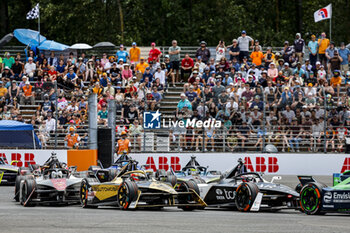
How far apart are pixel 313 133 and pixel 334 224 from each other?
14.1 meters

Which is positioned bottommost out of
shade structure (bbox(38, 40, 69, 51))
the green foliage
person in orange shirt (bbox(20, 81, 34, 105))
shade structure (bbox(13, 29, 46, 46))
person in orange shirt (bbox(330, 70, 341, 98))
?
person in orange shirt (bbox(20, 81, 34, 105))

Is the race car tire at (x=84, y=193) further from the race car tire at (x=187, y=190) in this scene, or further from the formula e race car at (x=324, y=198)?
the formula e race car at (x=324, y=198)

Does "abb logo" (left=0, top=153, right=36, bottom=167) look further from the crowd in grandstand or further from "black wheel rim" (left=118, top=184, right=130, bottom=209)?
"black wheel rim" (left=118, top=184, right=130, bottom=209)

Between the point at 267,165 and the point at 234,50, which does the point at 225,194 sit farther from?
the point at 234,50

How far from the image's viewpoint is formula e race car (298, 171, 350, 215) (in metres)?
14.6

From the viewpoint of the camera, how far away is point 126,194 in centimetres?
1596

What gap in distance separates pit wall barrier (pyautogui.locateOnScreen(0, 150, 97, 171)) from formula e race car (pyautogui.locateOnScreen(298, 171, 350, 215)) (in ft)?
36.9

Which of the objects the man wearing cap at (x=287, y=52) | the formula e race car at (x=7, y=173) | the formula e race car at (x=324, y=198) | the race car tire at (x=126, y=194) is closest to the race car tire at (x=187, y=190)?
the race car tire at (x=126, y=194)

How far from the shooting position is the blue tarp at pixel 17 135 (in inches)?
1093

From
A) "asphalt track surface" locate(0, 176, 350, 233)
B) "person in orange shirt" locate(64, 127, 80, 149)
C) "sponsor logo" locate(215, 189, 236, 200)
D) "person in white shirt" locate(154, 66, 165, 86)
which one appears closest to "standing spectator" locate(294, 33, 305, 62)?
"person in white shirt" locate(154, 66, 165, 86)

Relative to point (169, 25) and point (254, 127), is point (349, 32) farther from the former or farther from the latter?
point (254, 127)

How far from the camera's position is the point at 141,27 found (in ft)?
162

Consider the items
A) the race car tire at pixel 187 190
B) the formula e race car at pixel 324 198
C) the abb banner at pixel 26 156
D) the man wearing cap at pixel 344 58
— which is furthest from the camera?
the man wearing cap at pixel 344 58

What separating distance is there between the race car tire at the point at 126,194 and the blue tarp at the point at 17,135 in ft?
40.5
